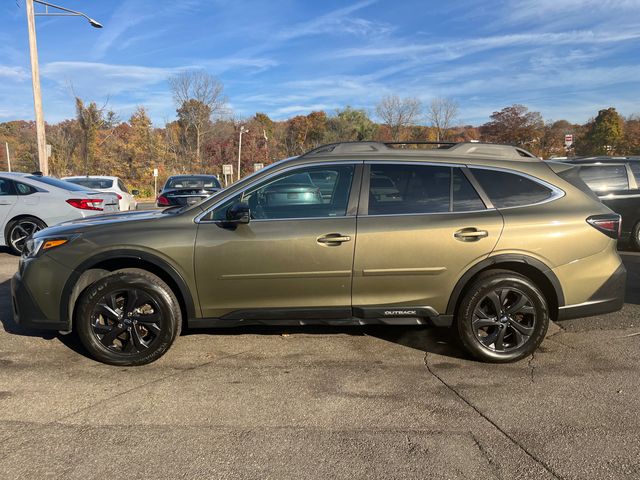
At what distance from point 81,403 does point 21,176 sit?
22.7 ft

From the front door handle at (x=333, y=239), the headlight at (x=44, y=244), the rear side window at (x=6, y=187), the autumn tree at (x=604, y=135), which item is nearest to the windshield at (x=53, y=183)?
the rear side window at (x=6, y=187)

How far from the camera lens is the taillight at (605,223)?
3750 mm

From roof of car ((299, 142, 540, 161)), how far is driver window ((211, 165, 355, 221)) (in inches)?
6.5

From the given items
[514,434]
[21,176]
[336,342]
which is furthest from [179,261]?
[21,176]

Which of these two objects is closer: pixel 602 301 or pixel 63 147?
pixel 602 301

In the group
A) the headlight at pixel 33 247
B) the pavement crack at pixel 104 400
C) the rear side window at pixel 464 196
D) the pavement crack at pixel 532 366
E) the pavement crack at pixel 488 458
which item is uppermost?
the rear side window at pixel 464 196

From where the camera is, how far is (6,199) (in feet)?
26.7

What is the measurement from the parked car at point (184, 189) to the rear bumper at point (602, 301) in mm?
8903

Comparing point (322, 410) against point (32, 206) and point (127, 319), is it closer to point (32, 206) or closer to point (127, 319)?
point (127, 319)

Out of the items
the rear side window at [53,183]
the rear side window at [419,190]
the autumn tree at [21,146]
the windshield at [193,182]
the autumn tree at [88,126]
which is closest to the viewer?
the rear side window at [419,190]

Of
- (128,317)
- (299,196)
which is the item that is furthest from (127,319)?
(299,196)

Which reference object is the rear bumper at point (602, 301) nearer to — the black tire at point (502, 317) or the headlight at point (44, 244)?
the black tire at point (502, 317)

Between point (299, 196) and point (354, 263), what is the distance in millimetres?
827

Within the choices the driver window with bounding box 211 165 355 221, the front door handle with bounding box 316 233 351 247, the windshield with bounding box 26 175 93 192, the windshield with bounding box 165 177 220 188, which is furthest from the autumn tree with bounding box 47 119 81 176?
the front door handle with bounding box 316 233 351 247
